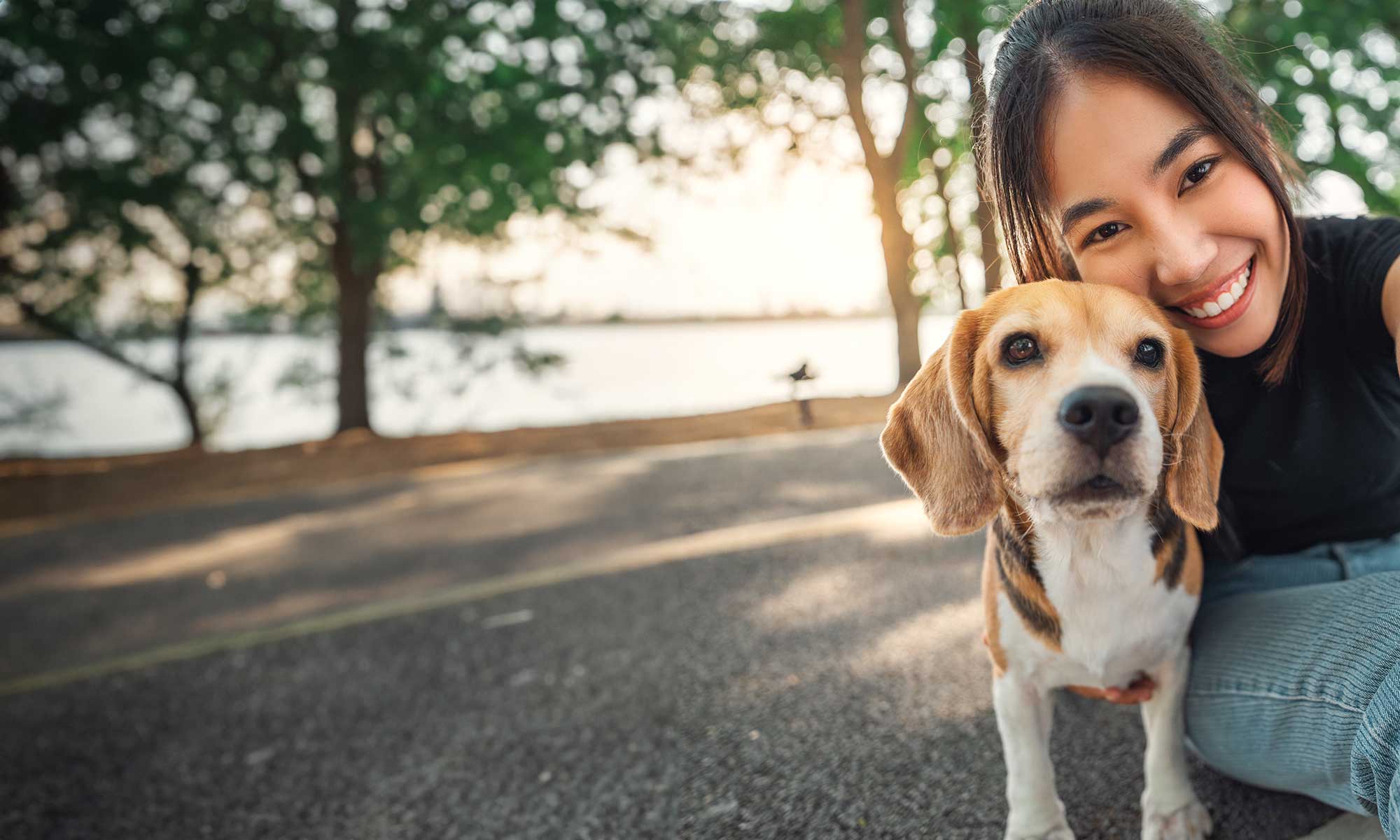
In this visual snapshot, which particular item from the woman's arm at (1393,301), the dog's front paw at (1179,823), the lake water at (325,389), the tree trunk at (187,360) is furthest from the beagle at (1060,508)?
the tree trunk at (187,360)

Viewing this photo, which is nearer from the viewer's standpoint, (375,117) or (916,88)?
(375,117)

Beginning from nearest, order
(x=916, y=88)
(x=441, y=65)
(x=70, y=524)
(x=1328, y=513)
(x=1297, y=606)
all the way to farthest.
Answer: (x=1297, y=606) → (x=1328, y=513) → (x=70, y=524) → (x=441, y=65) → (x=916, y=88)

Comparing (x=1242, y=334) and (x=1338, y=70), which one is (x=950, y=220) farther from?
(x=1242, y=334)

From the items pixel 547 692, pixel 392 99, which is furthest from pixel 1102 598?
pixel 392 99

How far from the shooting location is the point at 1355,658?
5.27 feet

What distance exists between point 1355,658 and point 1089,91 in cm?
124

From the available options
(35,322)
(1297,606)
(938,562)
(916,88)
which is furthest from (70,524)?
(916,88)

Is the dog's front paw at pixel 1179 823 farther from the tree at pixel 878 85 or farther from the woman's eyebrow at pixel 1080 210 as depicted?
the tree at pixel 878 85

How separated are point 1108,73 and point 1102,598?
1.10 m

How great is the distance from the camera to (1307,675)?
171 cm

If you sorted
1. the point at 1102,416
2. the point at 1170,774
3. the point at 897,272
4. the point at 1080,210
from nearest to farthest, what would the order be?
the point at 1102,416 → the point at 1080,210 → the point at 1170,774 → the point at 897,272

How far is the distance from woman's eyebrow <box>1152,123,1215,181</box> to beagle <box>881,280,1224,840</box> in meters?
0.26

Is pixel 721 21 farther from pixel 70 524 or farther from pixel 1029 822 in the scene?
pixel 1029 822

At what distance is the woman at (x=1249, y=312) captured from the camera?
1.68 meters
